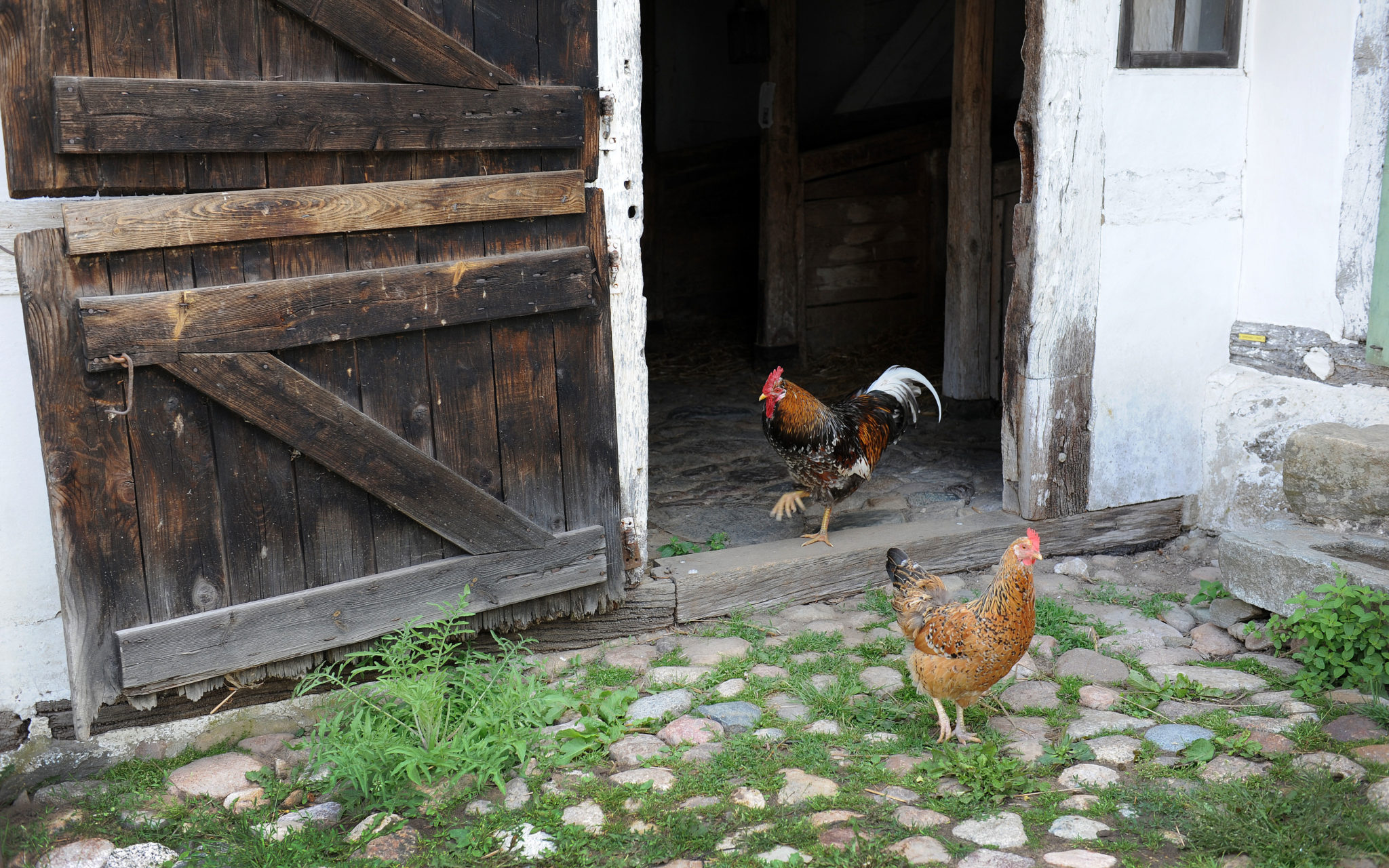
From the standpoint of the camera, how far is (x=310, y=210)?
3475 millimetres

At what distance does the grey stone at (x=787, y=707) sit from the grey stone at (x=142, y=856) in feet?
6.68

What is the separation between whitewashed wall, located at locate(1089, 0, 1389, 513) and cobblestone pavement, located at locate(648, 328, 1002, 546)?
A: 3.18 feet

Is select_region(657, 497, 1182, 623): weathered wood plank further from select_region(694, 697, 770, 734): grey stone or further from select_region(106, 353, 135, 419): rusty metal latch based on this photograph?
select_region(106, 353, 135, 419): rusty metal latch

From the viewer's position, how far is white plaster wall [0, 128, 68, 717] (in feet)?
10.9

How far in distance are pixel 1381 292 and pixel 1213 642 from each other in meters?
1.76

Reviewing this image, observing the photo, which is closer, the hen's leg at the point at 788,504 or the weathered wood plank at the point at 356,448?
the weathered wood plank at the point at 356,448

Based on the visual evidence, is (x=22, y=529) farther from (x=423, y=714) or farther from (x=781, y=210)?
(x=781, y=210)

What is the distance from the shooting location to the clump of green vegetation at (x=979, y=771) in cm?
337

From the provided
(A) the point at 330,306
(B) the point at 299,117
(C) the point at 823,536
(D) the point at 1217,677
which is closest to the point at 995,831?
(D) the point at 1217,677

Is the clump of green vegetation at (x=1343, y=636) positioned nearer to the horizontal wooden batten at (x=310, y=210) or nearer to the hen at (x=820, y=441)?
the hen at (x=820, y=441)

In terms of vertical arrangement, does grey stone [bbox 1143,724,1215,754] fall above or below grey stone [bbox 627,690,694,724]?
above

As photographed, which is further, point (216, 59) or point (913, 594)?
point (913, 594)

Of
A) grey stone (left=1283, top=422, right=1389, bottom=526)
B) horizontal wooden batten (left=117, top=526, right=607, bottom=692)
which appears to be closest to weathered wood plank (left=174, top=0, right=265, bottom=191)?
horizontal wooden batten (left=117, top=526, right=607, bottom=692)

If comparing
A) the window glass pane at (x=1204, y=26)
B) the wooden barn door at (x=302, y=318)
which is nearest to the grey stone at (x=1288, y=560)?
the window glass pane at (x=1204, y=26)
